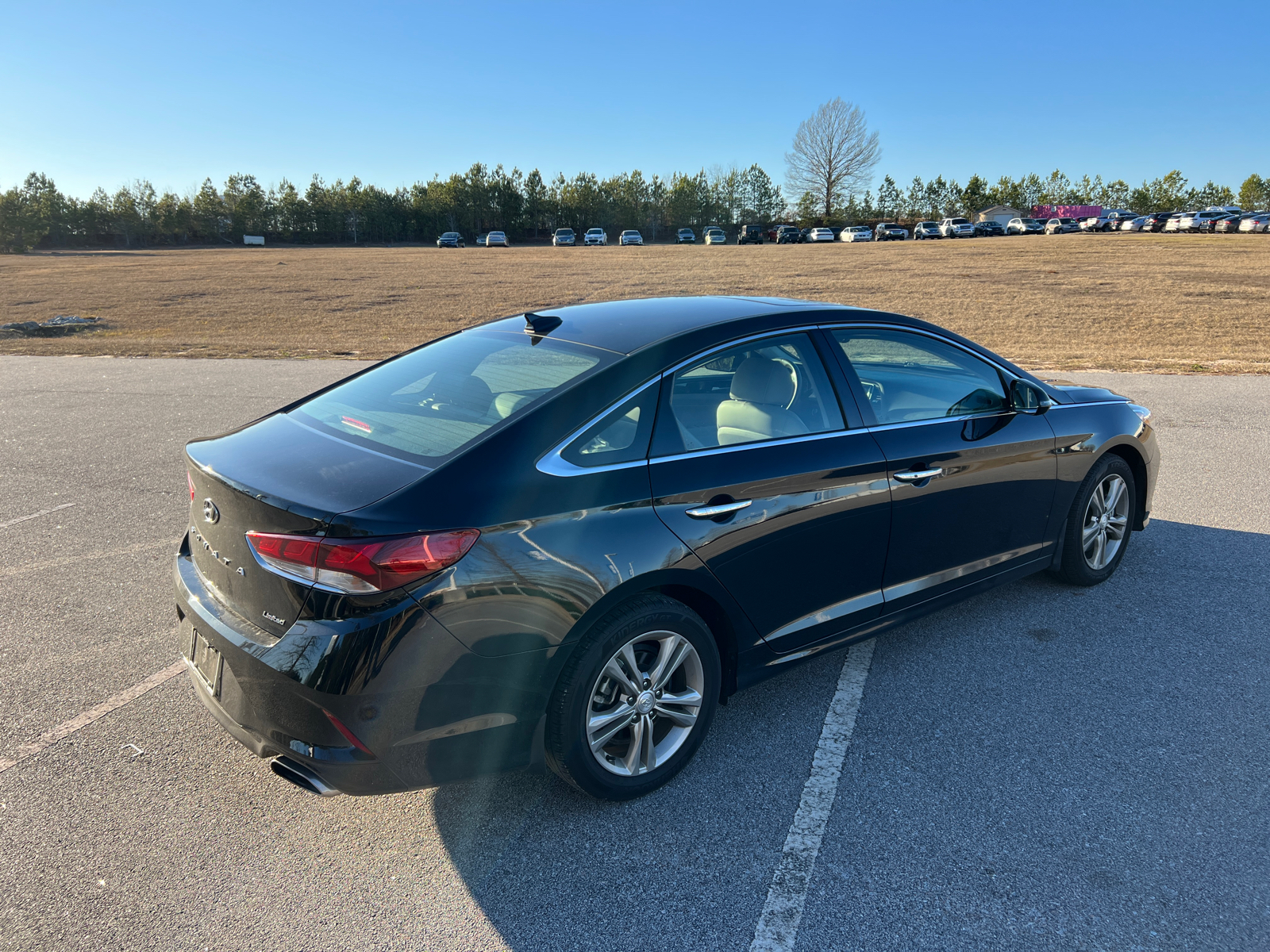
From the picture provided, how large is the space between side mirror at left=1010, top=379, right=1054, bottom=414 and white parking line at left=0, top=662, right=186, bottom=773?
13.3ft

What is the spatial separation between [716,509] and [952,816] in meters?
1.26

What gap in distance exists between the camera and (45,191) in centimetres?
9806

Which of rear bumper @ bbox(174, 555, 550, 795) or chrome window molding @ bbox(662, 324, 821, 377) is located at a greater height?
chrome window molding @ bbox(662, 324, 821, 377)

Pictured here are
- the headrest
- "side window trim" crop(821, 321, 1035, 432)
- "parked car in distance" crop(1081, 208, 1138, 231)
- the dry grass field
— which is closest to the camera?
the headrest

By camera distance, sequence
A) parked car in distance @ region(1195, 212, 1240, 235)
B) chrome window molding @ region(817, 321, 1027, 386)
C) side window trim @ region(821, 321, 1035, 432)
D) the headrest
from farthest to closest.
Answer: parked car in distance @ region(1195, 212, 1240, 235) → chrome window molding @ region(817, 321, 1027, 386) → side window trim @ region(821, 321, 1035, 432) → the headrest

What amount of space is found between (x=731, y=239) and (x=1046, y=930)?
91485mm

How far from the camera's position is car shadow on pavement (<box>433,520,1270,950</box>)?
7.51 feet

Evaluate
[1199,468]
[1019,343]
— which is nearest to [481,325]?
[1199,468]

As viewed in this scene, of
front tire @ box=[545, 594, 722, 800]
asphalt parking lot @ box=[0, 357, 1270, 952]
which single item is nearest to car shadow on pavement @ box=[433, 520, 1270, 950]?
asphalt parking lot @ box=[0, 357, 1270, 952]

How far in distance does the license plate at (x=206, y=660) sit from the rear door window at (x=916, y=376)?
8.55 feet

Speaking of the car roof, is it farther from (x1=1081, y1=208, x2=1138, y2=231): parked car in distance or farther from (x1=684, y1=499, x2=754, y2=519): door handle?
(x1=1081, y1=208, x2=1138, y2=231): parked car in distance

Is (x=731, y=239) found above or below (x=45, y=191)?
below

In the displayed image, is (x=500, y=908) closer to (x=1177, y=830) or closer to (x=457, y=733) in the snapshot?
(x=457, y=733)

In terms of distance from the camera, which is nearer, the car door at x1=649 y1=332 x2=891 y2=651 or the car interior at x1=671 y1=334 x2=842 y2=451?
the car door at x1=649 y1=332 x2=891 y2=651
